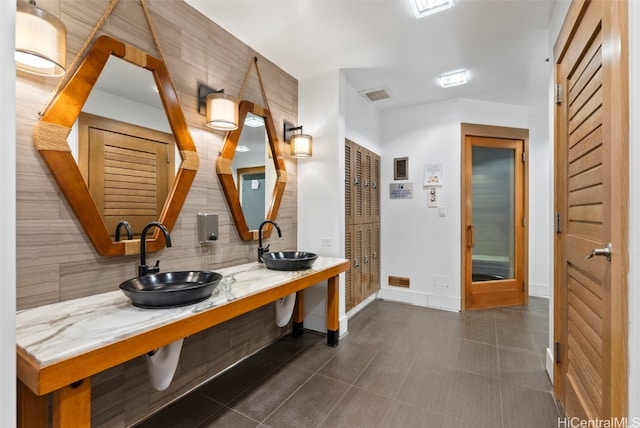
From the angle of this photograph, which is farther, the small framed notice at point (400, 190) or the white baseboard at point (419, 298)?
the small framed notice at point (400, 190)

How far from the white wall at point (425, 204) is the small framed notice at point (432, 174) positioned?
0.06 m

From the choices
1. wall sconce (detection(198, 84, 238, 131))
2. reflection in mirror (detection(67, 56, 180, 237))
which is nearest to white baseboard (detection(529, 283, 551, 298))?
wall sconce (detection(198, 84, 238, 131))

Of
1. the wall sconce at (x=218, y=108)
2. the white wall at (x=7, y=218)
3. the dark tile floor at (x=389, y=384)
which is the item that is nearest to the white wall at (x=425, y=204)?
the dark tile floor at (x=389, y=384)

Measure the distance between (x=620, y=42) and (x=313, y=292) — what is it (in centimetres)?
267

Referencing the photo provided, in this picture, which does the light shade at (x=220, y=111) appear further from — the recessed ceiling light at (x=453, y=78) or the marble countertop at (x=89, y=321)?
the recessed ceiling light at (x=453, y=78)

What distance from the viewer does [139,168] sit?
174 cm

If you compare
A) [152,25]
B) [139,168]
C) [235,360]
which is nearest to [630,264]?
[139,168]

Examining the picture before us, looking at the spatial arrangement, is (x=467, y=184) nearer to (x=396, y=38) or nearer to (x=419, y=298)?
(x=419, y=298)

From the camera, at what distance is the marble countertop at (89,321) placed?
3.19 ft

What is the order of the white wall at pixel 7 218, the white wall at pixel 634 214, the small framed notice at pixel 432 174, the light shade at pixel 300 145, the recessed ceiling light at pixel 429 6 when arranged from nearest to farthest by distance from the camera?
the white wall at pixel 7 218 < the white wall at pixel 634 214 < the recessed ceiling light at pixel 429 6 < the light shade at pixel 300 145 < the small framed notice at pixel 432 174

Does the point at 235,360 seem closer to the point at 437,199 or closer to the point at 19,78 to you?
the point at 19,78

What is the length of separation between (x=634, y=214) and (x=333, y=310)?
2150 mm

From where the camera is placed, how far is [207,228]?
82.9 inches

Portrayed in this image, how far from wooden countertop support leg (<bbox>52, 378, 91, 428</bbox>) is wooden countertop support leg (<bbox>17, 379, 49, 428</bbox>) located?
26 centimetres
